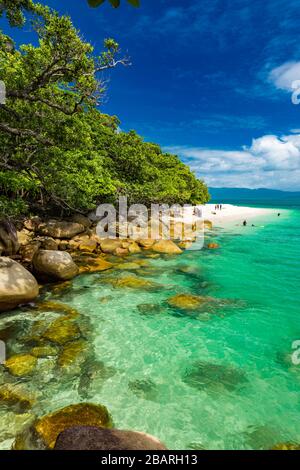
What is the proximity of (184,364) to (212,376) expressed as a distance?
2.74 feet

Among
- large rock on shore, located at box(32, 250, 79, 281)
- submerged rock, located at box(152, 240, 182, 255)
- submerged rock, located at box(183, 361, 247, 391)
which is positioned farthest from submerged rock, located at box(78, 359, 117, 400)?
submerged rock, located at box(152, 240, 182, 255)

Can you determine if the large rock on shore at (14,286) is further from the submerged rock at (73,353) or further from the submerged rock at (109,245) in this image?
the submerged rock at (109,245)

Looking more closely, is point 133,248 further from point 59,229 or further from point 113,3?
point 113,3

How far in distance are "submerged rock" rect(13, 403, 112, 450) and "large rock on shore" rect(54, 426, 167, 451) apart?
36cm

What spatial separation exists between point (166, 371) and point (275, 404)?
2640 millimetres

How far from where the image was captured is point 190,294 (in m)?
12.7

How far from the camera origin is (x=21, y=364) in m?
7.35

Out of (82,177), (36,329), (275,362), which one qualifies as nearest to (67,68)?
(82,177)

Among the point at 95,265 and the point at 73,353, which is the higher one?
the point at 95,265

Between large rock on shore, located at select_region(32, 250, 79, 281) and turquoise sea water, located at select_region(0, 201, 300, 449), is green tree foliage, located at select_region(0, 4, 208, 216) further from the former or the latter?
turquoise sea water, located at select_region(0, 201, 300, 449)

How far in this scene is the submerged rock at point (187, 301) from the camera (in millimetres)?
11422

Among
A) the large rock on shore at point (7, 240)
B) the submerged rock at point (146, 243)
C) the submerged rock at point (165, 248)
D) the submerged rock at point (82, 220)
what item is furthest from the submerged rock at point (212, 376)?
the submerged rock at point (82, 220)

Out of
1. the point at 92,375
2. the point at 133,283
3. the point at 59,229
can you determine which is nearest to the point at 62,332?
the point at 92,375
